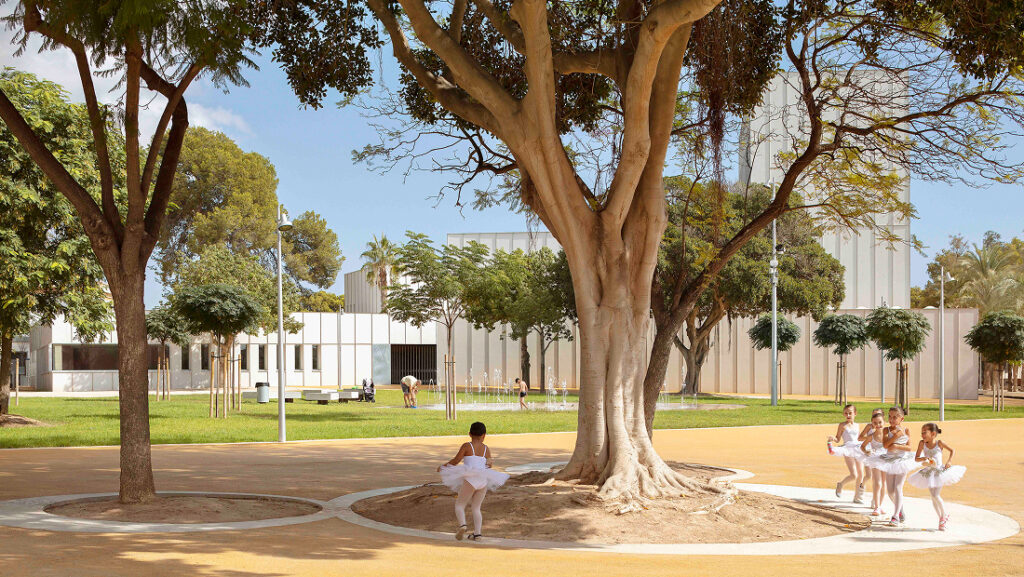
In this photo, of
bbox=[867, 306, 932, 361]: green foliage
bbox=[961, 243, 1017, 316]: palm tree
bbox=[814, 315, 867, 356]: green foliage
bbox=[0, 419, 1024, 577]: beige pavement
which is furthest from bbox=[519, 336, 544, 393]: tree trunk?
bbox=[961, 243, 1017, 316]: palm tree

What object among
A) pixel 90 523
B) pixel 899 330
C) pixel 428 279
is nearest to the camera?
pixel 90 523

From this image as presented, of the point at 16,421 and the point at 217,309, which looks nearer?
the point at 16,421

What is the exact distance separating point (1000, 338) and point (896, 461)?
94.4 ft

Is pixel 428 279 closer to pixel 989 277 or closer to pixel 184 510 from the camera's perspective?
pixel 184 510

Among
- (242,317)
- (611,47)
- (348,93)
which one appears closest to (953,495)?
(611,47)

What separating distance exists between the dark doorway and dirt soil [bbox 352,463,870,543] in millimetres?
50949

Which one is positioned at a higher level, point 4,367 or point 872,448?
point 4,367

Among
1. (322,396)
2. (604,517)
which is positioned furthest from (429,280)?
(604,517)

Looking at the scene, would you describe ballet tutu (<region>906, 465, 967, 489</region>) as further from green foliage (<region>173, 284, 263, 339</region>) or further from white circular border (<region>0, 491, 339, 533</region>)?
green foliage (<region>173, 284, 263, 339</region>)

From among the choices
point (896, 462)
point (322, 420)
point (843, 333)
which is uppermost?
point (843, 333)

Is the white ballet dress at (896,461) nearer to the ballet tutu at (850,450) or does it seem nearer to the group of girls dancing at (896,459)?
the group of girls dancing at (896,459)

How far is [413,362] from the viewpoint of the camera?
63312 mm

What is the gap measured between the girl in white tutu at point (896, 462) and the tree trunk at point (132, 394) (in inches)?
360

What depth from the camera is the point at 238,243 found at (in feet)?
210
